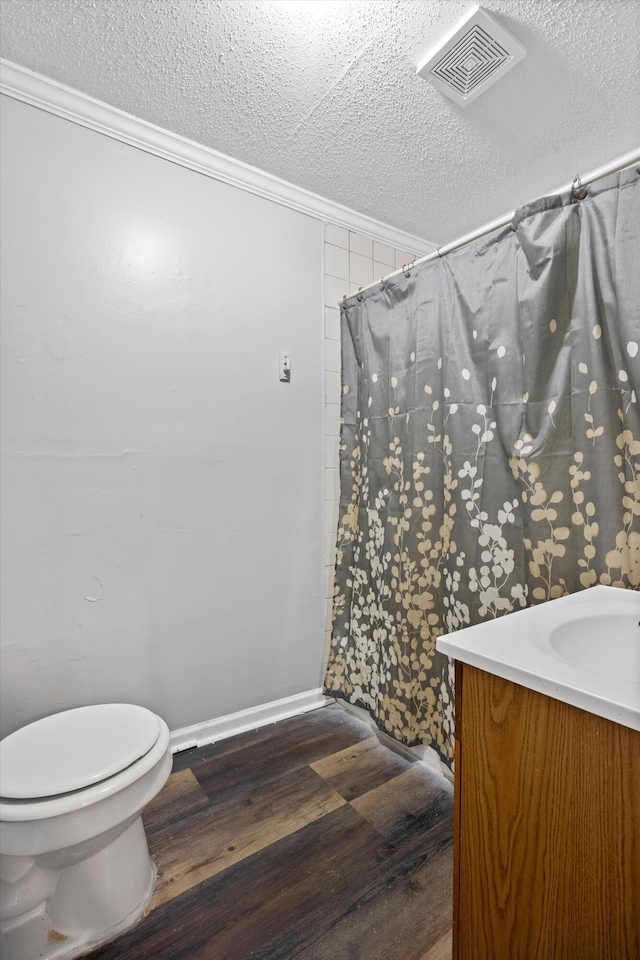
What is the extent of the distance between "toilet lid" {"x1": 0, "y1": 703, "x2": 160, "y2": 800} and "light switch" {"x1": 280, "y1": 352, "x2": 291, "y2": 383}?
1.33 metres

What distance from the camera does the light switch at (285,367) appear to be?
194cm

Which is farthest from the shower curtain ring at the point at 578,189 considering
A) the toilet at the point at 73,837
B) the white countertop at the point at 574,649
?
the toilet at the point at 73,837

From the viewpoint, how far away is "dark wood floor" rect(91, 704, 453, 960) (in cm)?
104

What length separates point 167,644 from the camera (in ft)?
5.49

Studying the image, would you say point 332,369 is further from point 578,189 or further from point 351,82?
point 578,189

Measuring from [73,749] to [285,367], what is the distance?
1.49 meters

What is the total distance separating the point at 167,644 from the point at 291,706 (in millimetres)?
663

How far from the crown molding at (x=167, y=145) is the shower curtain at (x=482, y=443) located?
1.56 feet

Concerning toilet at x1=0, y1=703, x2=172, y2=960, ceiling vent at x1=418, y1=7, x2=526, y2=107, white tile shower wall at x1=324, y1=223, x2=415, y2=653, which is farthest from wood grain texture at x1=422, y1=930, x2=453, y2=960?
ceiling vent at x1=418, y1=7, x2=526, y2=107

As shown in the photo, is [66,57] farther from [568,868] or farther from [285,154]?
[568,868]

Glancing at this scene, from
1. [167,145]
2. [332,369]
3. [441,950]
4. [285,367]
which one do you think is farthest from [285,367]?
[441,950]

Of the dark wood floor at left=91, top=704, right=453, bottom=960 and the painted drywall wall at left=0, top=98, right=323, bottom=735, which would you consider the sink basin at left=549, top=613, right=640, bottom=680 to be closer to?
the dark wood floor at left=91, top=704, right=453, bottom=960

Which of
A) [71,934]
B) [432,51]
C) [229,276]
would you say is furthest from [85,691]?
[432,51]

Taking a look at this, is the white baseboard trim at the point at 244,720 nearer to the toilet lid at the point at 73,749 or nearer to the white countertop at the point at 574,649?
the toilet lid at the point at 73,749
